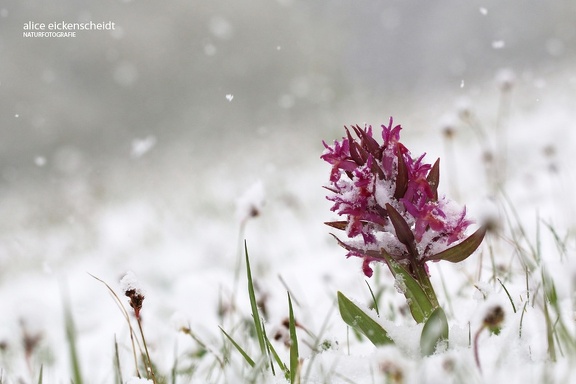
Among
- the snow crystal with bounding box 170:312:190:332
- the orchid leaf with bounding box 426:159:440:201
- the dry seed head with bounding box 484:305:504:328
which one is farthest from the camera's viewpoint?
the snow crystal with bounding box 170:312:190:332

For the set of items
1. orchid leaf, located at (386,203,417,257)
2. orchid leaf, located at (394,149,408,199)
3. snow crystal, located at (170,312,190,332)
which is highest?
orchid leaf, located at (394,149,408,199)

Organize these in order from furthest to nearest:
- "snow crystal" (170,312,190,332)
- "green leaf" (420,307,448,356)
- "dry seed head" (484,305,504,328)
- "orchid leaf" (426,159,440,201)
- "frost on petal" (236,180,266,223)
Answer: "frost on petal" (236,180,266,223)
"snow crystal" (170,312,190,332)
"orchid leaf" (426,159,440,201)
"green leaf" (420,307,448,356)
"dry seed head" (484,305,504,328)

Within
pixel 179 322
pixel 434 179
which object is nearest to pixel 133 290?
pixel 179 322

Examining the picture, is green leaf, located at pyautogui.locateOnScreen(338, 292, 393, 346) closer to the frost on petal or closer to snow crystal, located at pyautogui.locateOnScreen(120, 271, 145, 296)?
snow crystal, located at pyautogui.locateOnScreen(120, 271, 145, 296)

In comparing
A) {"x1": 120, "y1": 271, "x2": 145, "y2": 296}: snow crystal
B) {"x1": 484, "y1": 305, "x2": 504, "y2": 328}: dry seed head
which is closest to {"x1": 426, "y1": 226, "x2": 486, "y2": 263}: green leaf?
{"x1": 484, "y1": 305, "x2": 504, "y2": 328}: dry seed head

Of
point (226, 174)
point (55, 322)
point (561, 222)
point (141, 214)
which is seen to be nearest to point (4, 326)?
point (55, 322)

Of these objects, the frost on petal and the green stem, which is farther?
the frost on petal

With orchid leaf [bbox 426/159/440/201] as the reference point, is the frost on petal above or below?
above
